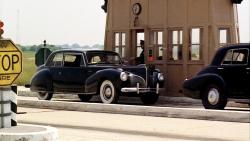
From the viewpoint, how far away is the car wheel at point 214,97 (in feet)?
44.1

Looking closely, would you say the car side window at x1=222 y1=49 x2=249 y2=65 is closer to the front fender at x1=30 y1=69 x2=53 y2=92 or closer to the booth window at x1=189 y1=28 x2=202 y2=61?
the booth window at x1=189 y1=28 x2=202 y2=61

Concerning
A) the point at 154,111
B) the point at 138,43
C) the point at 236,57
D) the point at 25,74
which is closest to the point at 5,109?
the point at 154,111

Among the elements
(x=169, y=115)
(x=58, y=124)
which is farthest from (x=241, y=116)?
(x=58, y=124)

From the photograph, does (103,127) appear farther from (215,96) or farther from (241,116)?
(215,96)

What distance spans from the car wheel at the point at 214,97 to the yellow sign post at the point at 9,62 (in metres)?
6.51

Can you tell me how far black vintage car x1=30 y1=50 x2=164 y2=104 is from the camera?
615 inches

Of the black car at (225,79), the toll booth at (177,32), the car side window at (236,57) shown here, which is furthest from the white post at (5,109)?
the toll booth at (177,32)

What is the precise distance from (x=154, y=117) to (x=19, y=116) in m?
3.11

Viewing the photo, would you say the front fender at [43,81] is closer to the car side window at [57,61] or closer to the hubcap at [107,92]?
the car side window at [57,61]

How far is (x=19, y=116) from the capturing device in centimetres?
1313

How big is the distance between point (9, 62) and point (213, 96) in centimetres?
680

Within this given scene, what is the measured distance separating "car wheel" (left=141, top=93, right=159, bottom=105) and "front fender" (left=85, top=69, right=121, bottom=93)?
1.24 m

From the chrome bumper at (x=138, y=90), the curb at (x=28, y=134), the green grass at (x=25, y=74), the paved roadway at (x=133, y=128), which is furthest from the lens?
the green grass at (x=25, y=74)

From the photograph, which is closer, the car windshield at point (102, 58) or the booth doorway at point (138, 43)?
the car windshield at point (102, 58)
